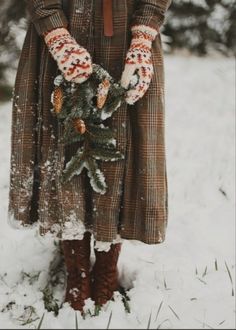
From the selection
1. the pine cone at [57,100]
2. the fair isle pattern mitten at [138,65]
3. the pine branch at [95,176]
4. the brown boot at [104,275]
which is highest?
the fair isle pattern mitten at [138,65]

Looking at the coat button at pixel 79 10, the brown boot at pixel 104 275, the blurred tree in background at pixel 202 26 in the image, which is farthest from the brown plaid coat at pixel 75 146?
the blurred tree in background at pixel 202 26

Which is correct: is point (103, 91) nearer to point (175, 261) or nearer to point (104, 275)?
point (104, 275)

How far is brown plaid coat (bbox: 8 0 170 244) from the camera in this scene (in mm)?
2090

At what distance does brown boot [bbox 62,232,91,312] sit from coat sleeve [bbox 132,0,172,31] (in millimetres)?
917

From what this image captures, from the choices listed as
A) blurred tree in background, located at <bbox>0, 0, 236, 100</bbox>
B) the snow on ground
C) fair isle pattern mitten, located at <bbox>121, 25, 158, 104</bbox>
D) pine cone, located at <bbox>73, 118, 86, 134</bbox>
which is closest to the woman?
fair isle pattern mitten, located at <bbox>121, 25, 158, 104</bbox>

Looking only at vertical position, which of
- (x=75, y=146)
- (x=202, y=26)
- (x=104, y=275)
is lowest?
(x=104, y=275)

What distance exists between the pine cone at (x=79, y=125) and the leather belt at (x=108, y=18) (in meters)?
0.34

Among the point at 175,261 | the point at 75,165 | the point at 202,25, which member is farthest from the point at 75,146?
the point at 202,25

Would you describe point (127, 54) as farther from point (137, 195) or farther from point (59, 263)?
point (59, 263)

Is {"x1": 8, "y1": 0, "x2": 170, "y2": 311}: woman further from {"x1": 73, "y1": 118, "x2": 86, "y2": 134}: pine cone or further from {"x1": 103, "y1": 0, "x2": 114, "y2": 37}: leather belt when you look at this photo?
{"x1": 73, "y1": 118, "x2": 86, "y2": 134}: pine cone

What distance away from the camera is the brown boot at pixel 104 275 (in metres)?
2.43

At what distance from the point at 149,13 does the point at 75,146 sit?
0.58 metres

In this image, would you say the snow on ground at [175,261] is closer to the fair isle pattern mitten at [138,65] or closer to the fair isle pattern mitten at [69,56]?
A: the fair isle pattern mitten at [138,65]

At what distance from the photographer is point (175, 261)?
2.75 metres
